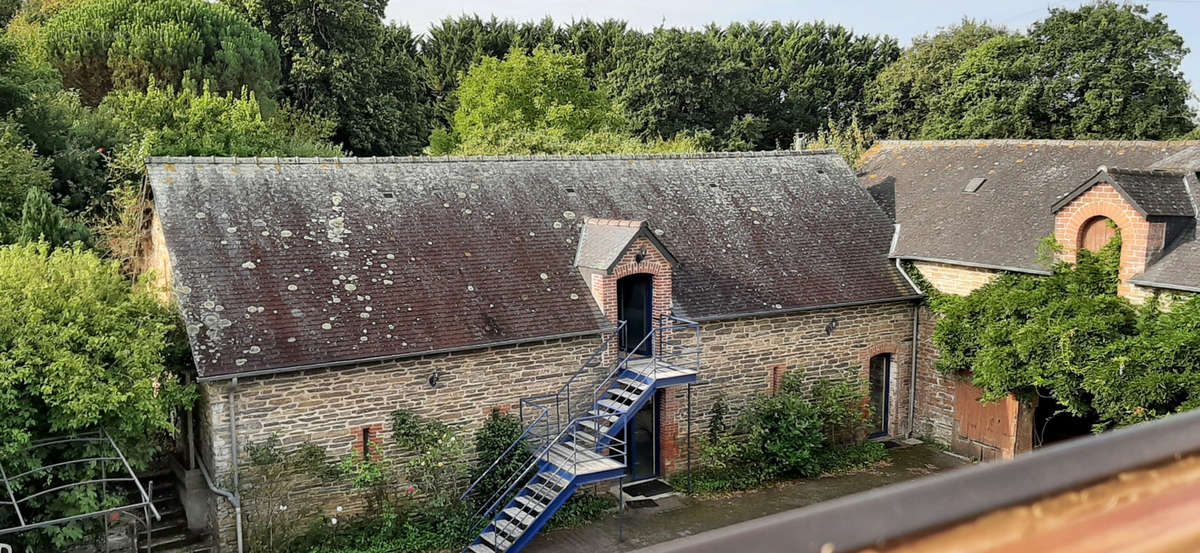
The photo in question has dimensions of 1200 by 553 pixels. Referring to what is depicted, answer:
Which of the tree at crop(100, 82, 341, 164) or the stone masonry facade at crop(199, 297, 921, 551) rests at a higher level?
the tree at crop(100, 82, 341, 164)

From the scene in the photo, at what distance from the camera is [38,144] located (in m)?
21.8

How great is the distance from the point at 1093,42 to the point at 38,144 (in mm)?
32773

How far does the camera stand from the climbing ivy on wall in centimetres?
1359

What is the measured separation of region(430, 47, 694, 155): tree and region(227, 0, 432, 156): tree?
2.48m

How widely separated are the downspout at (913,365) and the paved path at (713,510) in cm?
108

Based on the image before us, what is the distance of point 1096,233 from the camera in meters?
16.1

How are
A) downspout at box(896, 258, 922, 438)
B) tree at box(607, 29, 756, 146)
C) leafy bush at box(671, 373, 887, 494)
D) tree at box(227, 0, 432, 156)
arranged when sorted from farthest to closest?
1. tree at box(607, 29, 756, 146)
2. tree at box(227, 0, 432, 156)
3. downspout at box(896, 258, 922, 438)
4. leafy bush at box(671, 373, 887, 494)

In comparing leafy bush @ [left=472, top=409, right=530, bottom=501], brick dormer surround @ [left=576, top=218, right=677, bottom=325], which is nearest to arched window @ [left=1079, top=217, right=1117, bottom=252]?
brick dormer surround @ [left=576, top=218, right=677, bottom=325]

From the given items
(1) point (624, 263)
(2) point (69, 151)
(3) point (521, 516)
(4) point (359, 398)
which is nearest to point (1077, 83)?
(1) point (624, 263)

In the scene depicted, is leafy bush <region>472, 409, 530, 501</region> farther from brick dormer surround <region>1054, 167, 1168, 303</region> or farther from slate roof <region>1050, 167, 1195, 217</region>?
slate roof <region>1050, 167, 1195, 217</region>

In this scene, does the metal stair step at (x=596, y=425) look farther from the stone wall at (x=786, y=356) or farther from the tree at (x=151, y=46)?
the tree at (x=151, y=46)

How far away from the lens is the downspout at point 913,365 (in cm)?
1897

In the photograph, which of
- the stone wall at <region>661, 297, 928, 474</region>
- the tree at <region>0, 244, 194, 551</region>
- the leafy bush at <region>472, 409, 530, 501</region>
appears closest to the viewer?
the tree at <region>0, 244, 194, 551</region>

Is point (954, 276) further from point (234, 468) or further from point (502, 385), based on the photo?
point (234, 468)
